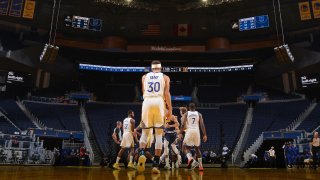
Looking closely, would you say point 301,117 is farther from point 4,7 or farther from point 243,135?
point 4,7

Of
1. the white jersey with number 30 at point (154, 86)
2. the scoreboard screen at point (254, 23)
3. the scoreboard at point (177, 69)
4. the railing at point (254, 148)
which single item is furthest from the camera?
the scoreboard at point (177, 69)

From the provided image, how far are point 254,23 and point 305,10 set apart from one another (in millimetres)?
4168

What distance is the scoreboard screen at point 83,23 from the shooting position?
26.2 metres

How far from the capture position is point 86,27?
26.6 m

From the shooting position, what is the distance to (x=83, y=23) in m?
26.5

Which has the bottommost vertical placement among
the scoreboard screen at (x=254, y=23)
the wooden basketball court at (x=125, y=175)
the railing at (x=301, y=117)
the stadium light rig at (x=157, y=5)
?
the wooden basketball court at (x=125, y=175)

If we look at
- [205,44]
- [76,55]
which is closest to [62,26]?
[76,55]

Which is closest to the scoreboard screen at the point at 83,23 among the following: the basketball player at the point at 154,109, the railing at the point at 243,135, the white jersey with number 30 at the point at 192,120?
the railing at the point at 243,135

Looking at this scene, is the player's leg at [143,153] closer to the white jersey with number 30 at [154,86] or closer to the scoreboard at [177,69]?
the white jersey with number 30 at [154,86]

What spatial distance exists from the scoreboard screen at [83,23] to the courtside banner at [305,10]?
698 inches

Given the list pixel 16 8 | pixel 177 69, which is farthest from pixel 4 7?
pixel 177 69

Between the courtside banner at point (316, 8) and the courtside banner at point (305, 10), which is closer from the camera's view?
the courtside banner at point (316, 8)

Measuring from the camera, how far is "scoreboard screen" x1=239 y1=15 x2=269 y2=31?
25.8m

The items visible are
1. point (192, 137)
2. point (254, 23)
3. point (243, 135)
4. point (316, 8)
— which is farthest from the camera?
point (254, 23)
